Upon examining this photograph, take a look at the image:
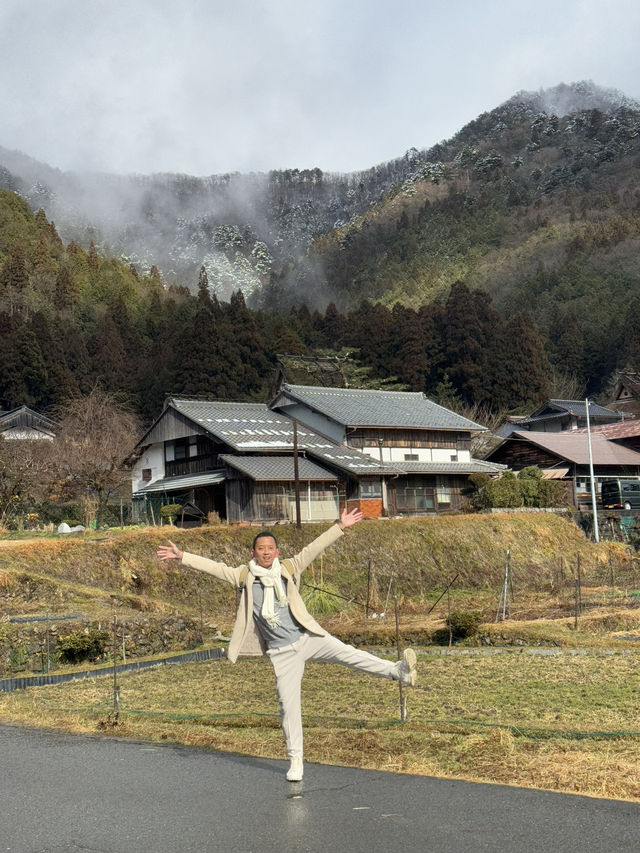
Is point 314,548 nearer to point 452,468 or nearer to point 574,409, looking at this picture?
point 452,468

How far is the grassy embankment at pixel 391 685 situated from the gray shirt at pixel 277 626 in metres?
1.18

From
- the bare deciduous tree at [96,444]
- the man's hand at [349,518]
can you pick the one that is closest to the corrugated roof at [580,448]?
the bare deciduous tree at [96,444]

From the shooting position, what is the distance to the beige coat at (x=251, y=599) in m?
5.99

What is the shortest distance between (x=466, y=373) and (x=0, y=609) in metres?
43.7

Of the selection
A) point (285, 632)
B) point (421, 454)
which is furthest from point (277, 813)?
point (421, 454)

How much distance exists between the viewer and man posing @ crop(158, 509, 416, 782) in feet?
19.4

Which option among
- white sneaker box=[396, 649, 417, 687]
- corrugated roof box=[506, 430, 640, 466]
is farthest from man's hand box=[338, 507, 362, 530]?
corrugated roof box=[506, 430, 640, 466]

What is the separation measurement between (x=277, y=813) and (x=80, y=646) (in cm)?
973

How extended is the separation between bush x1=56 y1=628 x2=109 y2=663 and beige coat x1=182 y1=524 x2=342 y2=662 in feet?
28.6

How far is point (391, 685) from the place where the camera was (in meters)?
10.8

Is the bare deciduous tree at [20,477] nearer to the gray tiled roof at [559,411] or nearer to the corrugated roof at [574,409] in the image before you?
the gray tiled roof at [559,411]

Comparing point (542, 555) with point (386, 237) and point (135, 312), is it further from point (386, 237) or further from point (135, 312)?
point (386, 237)

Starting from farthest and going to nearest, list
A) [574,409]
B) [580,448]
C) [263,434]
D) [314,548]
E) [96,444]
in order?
[574,409] → [580,448] → [96,444] → [263,434] → [314,548]

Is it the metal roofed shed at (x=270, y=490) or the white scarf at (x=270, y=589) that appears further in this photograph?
the metal roofed shed at (x=270, y=490)
